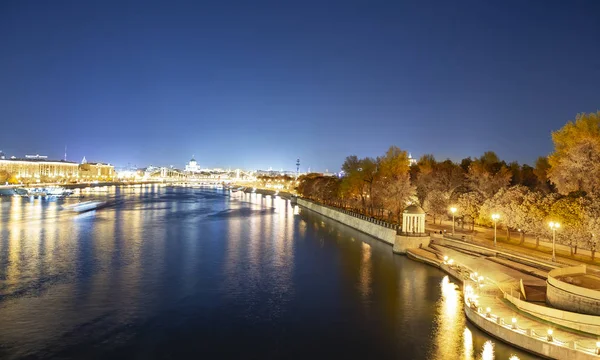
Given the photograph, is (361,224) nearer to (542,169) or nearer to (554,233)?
(542,169)

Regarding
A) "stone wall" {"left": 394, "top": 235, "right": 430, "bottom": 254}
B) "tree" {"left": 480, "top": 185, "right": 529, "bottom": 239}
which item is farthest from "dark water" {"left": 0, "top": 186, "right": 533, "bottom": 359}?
"tree" {"left": 480, "top": 185, "right": 529, "bottom": 239}

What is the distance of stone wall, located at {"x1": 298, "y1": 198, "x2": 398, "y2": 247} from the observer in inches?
1491

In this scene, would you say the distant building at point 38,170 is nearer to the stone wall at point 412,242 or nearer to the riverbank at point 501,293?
the stone wall at point 412,242

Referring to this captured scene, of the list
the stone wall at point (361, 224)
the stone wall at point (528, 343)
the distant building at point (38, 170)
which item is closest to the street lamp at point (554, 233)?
the stone wall at point (528, 343)

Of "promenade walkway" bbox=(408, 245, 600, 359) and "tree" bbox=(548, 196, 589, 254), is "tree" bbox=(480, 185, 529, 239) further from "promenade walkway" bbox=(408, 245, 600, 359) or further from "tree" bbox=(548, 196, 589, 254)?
"promenade walkway" bbox=(408, 245, 600, 359)

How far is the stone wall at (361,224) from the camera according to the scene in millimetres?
37859

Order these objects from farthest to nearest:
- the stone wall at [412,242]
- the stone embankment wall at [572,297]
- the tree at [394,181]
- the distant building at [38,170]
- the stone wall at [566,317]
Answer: the distant building at [38,170], the tree at [394,181], the stone wall at [412,242], the stone embankment wall at [572,297], the stone wall at [566,317]

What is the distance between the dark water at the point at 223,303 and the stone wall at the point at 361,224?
141 cm

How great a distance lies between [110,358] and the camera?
578 inches

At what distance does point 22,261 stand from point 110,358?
18500 millimetres

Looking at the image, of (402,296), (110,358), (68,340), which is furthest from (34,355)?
(402,296)

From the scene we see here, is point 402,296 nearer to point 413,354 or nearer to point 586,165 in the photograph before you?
point 413,354

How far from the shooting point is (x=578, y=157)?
28391 mm

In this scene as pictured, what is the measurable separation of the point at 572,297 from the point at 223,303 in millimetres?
14166
